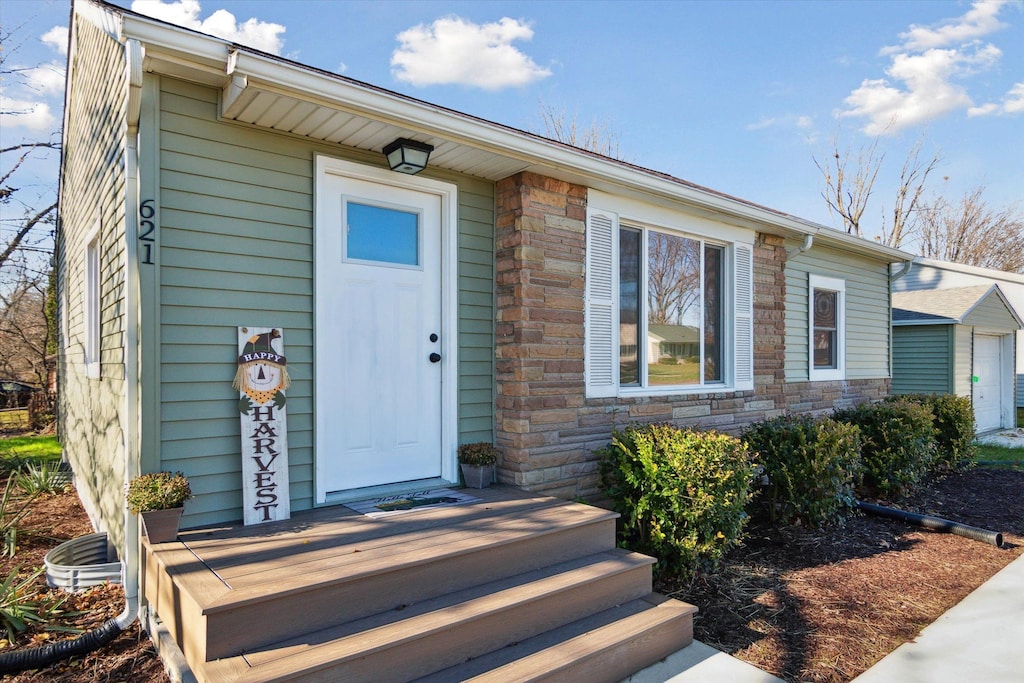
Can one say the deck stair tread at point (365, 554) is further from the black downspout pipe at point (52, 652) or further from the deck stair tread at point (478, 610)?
the black downspout pipe at point (52, 652)

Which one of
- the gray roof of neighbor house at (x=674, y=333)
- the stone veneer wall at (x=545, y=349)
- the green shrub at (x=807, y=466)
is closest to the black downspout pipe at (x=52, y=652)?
the stone veneer wall at (x=545, y=349)

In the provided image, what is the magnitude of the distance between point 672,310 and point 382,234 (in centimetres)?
277

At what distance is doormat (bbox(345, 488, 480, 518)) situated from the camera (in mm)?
Result: 3461

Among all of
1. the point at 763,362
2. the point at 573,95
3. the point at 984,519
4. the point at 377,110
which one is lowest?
the point at 984,519

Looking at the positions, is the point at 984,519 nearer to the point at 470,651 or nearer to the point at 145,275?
the point at 470,651

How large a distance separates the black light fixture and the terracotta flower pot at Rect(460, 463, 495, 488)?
6.55 ft

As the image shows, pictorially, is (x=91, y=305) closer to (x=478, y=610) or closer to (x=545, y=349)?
(x=545, y=349)

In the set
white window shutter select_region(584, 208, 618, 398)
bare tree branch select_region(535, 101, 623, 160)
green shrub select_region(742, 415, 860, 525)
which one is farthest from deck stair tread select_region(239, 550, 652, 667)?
bare tree branch select_region(535, 101, 623, 160)

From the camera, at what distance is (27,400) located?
1288cm

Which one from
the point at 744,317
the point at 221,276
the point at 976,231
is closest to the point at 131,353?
the point at 221,276

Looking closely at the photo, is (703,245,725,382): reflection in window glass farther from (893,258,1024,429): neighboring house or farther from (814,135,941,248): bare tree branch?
(814,135,941,248): bare tree branch

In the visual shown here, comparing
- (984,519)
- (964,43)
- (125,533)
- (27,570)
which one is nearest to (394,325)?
(125,533)

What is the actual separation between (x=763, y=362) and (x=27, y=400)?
48.3ft

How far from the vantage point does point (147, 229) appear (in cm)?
292
